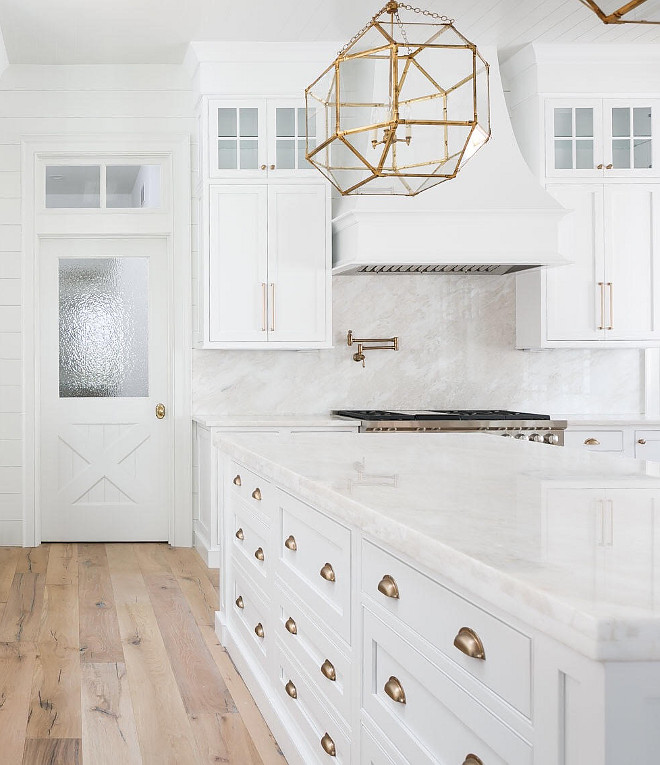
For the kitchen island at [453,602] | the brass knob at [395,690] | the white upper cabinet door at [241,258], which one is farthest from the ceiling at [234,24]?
the brass knob at [395,690]

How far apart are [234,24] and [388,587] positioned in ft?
13.0

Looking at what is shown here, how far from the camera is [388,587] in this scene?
171 cm

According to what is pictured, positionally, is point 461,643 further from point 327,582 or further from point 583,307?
point 583,307

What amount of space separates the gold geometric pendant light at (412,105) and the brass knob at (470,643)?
1368 millimetres

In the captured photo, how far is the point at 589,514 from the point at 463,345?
4.21 meters

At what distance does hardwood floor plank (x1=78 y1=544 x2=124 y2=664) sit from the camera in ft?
11.5

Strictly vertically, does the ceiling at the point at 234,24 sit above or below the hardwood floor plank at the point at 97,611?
above

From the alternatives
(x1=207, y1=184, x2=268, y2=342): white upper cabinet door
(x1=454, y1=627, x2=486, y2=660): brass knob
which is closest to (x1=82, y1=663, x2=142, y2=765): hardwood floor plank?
(x1=454, y1=627, x2=486, y2=660): brass knob

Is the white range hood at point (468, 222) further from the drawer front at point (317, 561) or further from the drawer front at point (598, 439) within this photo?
the drawer front at point (317, 561)

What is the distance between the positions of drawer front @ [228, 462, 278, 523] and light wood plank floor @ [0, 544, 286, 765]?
0.64 meters

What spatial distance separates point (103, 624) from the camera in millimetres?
3869

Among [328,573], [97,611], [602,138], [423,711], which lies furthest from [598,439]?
[423,711]

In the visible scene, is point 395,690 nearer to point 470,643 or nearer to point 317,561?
point 470,643

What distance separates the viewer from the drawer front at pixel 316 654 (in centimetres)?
202
